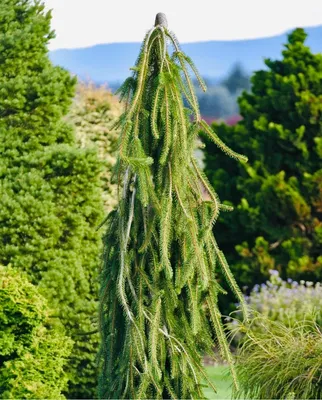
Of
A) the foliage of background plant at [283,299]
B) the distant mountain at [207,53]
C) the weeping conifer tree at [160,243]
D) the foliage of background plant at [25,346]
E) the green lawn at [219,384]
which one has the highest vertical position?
the distant mountain at [207,53]

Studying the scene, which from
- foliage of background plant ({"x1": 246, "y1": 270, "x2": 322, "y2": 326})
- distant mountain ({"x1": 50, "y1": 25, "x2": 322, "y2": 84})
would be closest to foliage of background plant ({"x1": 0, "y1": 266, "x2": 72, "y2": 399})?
foliage of background plant ({"x1": 246, "y1": 270, "x2": 322, "y2": 326})

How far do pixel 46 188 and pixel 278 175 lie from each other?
3836 mm

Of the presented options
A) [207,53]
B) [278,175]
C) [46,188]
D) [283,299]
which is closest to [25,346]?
[46,188]

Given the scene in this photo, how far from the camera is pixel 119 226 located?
175 inches

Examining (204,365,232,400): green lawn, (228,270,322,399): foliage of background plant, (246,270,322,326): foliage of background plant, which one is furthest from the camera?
(246,270,322,326): foliage of background plant

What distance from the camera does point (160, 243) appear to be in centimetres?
423

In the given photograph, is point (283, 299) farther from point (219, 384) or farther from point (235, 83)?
point (235, 83)

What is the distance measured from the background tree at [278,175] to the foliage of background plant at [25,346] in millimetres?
3896

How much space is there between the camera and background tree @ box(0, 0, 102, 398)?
604 cm

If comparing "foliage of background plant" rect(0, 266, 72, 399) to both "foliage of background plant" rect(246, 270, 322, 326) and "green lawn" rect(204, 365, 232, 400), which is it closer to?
"green lawn" rect(204, 365, 232, 400)

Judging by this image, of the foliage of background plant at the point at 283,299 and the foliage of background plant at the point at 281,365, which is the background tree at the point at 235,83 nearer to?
the foliage of background plant at the point at 283,299

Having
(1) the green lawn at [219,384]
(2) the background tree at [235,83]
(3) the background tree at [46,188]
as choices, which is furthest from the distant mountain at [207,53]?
(3) the background tree at [46,188]

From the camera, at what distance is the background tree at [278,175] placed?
29.8ft

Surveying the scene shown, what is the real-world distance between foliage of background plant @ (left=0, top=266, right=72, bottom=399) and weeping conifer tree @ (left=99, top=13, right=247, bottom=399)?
920 millimetres
